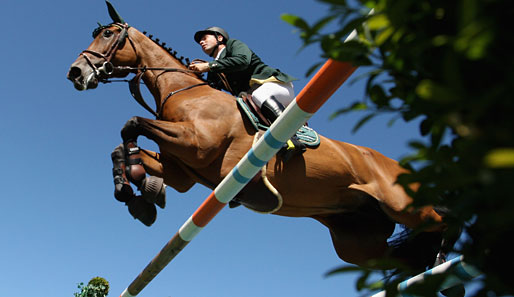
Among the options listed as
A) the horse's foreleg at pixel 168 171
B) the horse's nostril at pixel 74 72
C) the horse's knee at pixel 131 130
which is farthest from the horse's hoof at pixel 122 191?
the horse's nostril at pixel 74 72

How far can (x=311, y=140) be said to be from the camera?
506cm

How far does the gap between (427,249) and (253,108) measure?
2097 mm

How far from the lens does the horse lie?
15.7 ft

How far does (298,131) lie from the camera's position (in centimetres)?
506

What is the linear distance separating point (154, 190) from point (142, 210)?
220 millimetres

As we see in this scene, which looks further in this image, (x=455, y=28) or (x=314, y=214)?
(x=314, y=214)

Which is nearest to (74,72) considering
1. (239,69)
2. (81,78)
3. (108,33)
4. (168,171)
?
(81,78)

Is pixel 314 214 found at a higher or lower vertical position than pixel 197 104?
lower

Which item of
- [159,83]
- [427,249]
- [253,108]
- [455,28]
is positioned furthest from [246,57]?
[455,28]

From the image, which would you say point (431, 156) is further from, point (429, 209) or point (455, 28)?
point (429, 209)

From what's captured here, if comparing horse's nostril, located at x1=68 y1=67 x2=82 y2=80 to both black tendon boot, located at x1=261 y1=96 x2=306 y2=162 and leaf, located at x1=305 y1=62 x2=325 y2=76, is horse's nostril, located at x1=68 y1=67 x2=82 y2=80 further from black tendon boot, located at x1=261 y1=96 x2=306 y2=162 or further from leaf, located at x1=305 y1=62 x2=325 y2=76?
leaf, located at x1=305 y1=62 x2=325 y2=76

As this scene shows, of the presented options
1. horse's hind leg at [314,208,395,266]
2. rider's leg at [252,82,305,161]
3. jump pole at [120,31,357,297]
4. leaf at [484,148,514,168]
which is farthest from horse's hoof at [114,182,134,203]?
leaf at [484,148,514,168]

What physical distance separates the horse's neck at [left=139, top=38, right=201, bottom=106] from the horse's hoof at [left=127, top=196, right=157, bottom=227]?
1.06 m

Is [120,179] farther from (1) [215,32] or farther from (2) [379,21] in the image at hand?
Result: (2) [379,21]
